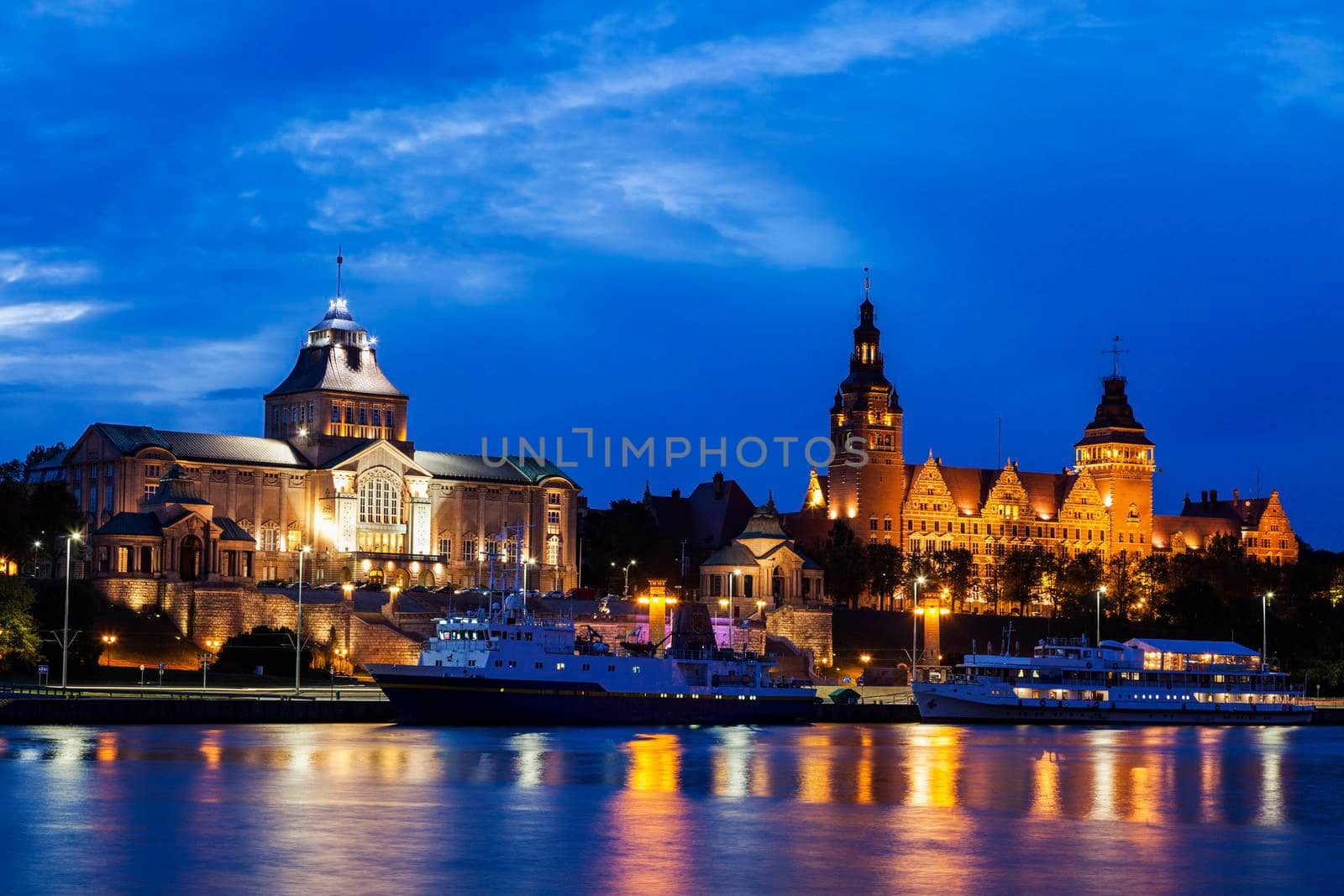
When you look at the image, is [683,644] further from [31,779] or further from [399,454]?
[399,454]

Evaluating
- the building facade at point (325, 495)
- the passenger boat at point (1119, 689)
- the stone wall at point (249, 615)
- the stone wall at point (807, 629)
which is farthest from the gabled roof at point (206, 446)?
the passenger boat at point (1119, 689)

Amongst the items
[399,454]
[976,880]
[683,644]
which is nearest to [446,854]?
[976,880]

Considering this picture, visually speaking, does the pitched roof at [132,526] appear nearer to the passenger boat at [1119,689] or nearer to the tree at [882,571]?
the passenger boat at [1119,689]

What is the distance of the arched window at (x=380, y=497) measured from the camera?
177 metres

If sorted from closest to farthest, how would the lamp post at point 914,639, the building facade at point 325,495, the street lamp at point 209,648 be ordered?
1. the street lamp at point 209,648
2. the lamp post at point 914,639
3. the building facade at point 325,495

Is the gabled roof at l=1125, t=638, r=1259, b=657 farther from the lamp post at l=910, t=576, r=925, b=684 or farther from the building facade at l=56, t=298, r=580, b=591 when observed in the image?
the building facade at l=56, t=298, r=580, b=591

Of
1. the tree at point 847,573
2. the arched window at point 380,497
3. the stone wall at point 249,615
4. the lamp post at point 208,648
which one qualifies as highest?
the arched window at point 380,497

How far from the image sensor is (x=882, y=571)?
192875 millimetres

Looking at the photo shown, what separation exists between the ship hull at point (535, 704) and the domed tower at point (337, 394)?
71.7 metres

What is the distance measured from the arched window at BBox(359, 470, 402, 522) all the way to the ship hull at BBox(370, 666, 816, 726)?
215ft

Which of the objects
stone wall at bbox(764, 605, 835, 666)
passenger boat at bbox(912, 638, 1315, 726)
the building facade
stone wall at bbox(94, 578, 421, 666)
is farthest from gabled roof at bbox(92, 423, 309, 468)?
passenger boat at bbox(912, 638, 1315, 726)

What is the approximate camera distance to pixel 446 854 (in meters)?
56.9

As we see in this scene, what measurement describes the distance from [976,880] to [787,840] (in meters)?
8.63

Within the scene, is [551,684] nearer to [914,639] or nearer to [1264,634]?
[914,639]
